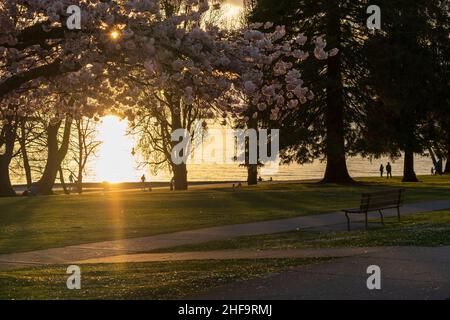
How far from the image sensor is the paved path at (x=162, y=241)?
1733cm

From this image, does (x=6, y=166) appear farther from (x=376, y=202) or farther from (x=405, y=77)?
(x=376, y=202)

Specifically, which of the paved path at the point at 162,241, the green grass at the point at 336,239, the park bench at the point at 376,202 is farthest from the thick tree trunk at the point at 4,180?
the green grass at the point at 336,239

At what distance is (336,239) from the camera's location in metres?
17.7

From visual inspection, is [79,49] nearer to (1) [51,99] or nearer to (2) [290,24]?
(1) [51,99]

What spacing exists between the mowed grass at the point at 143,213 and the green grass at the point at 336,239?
377 cm

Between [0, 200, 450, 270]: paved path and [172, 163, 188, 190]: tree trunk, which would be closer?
[0, 200, 450, 270]: paved path

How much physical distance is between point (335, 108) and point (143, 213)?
2153cm

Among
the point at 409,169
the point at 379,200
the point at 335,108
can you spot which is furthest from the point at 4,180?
the point at 379,200

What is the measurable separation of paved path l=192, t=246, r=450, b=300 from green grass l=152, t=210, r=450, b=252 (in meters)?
2.48

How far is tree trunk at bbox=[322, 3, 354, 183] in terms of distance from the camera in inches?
1816

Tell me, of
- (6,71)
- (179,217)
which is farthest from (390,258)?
(179,217)

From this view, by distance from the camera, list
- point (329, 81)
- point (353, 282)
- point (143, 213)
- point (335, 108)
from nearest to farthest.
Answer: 1. point (353, 282)
2. point (143, 213)
3. point (329, 81)
4. point (335, 108)

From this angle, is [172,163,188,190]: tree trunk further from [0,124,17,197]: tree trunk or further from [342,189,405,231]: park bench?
[342,189,405,231]: park bench

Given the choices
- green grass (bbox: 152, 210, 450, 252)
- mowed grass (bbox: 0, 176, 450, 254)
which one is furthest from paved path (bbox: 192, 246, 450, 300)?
mowed grass (bbox: 0, 176, 450, 254)
